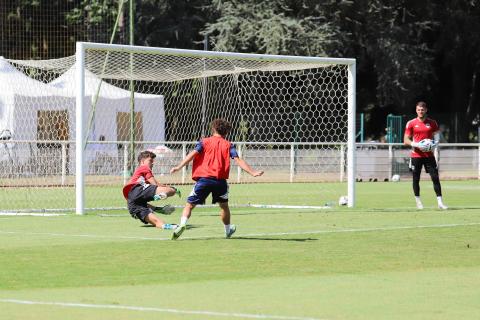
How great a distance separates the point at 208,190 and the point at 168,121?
2242 cm

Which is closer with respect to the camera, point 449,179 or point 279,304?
point 279,304

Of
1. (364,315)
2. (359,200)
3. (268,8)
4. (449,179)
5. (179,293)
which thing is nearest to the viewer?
(364,315)

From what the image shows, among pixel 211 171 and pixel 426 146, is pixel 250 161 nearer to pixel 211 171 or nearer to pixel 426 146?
pixel 426 146

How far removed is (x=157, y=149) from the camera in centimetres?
3244

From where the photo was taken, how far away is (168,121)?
125 feet

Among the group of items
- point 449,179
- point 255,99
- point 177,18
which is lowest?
point 449,179

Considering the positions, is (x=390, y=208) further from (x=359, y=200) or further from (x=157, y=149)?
(x=157, y=149)

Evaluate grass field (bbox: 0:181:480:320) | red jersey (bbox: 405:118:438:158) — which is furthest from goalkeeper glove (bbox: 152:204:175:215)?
red jersey (bbox: 405:118:438:158)

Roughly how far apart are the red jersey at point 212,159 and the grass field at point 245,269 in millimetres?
916

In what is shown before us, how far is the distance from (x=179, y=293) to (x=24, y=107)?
23.7 meters

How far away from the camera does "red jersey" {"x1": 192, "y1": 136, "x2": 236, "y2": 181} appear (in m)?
15.8

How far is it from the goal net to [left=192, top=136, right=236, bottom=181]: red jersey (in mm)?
5572

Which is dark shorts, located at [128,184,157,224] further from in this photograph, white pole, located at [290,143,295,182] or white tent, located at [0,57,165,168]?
white pole, located at [290,143,295,182]

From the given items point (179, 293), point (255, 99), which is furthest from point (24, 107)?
point (179, 293)
